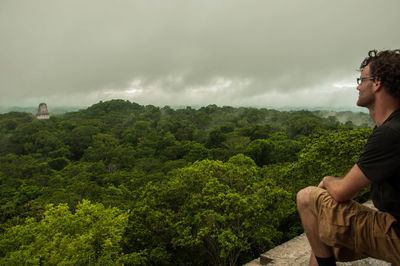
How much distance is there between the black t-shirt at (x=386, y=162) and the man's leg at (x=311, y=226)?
0.47m

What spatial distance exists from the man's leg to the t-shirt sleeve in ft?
1.63

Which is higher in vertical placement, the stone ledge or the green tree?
the stone ledge

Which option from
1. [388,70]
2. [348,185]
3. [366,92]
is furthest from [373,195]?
[388,70]

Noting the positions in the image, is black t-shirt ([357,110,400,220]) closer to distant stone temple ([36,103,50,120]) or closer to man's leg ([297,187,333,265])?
man's leg ([297,187,333,265])

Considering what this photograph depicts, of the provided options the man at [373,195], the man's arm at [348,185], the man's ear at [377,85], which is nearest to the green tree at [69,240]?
the man at [373,195]

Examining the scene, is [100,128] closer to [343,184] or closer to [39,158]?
[39,158]

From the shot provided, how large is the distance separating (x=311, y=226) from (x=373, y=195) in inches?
19.2

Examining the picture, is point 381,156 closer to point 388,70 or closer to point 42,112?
point 388,70

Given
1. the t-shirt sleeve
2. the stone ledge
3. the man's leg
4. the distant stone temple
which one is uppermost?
the distant stone temple

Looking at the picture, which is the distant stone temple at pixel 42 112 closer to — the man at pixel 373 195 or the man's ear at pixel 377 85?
the man at pixel 373 195

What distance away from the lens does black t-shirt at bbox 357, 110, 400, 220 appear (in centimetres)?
159

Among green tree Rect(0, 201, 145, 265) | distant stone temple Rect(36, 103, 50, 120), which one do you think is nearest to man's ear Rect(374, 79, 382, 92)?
green tree Rect(0, 201, 145, 265)

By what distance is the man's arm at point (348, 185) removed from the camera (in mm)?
1705

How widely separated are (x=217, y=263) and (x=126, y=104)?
312 feet
